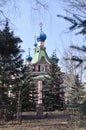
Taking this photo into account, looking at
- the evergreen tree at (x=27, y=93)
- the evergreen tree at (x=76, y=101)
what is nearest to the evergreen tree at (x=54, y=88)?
the evergreen tree at (x=27, y=93)

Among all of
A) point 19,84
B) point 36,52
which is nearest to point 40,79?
point 36,52

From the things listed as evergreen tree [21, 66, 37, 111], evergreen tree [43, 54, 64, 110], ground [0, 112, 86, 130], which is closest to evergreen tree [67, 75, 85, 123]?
ground [0, 112, 86, 130]

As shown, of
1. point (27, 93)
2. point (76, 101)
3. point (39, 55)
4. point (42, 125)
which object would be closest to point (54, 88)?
point (27, 93)

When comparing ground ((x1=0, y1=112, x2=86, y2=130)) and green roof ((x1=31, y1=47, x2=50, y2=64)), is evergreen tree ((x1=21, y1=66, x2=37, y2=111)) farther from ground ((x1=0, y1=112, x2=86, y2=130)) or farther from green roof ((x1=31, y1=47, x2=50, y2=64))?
green roof ((x1=31, y1=47, x2=50, y2=64))

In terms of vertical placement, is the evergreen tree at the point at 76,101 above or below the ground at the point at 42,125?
above

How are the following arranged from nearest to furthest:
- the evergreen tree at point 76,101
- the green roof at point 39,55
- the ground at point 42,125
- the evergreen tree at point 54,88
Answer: the evergreen tree at point 76,101 → the ground at point 42,125 → the evergreen tree at point 54,88 → the green roof at point 39,55

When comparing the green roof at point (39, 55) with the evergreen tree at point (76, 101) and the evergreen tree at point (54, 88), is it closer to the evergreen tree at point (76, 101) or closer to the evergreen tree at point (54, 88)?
the evergreen tree at point (54, 88)

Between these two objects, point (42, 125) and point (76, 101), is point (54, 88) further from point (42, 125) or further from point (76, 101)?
point (76, 101)

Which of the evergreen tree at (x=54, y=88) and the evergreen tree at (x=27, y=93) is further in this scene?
the evergreen tree at (x=54, y=88)

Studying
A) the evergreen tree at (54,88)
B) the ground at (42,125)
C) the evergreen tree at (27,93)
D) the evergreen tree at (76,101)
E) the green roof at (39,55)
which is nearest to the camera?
the evergreen tree at (76,101)

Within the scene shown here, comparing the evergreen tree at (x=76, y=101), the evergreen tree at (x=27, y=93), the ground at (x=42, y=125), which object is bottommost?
the ground at (x=42, y=125)

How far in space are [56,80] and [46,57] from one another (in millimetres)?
9755

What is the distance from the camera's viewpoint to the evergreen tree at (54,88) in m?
41.4

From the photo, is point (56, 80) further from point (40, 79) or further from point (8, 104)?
point (8, 104)
